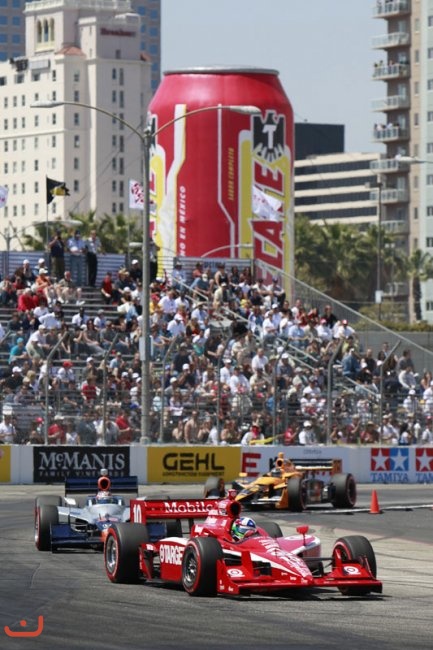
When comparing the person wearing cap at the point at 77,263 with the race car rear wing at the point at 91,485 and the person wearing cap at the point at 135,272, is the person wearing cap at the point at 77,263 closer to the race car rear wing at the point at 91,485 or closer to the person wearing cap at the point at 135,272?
the person wearing cap at the point at 135,272

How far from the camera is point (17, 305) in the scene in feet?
131

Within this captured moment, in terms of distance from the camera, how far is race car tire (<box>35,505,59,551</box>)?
20.2 meters

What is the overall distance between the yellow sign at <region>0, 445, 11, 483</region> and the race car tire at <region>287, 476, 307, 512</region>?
342 inches

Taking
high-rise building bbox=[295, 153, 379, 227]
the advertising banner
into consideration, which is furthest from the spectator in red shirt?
high-rise building bbox=[295, 153, 379, 227]

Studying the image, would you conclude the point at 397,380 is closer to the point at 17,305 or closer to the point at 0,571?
the point at 17,305

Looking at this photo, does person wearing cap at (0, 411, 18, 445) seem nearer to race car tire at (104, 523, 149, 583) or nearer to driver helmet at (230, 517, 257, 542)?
race car tire at (104, 523, 149, 583)

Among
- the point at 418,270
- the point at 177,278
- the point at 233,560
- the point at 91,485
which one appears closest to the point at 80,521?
the point at 91,485

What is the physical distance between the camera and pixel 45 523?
20.3 meters

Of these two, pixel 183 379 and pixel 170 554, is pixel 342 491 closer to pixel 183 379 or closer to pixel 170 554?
pixel 183 379

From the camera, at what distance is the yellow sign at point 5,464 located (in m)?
34.0

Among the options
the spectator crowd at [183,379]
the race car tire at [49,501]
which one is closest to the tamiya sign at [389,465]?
the spectator crowd at [183,379]

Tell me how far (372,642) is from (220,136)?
161ft

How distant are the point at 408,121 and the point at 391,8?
388 inches

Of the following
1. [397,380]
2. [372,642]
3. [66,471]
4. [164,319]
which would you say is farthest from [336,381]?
[372,642]
